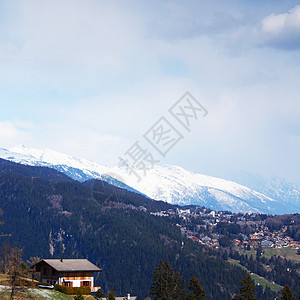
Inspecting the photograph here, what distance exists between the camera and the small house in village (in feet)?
329

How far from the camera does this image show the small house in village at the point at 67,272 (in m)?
100

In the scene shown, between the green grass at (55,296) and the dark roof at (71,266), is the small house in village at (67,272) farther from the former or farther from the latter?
the green grass at (55,296)

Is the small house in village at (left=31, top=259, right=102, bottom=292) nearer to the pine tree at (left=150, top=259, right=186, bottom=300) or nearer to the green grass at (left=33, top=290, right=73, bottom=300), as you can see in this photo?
the pine tree at (left=150, top=259, right=186, bottom=300)

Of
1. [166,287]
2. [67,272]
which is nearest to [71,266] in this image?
[67,272]

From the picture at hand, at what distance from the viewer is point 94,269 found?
103 m

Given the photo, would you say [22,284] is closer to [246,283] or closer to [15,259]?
[15,259]

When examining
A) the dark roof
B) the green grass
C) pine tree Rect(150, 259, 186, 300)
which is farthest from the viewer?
the dark roof

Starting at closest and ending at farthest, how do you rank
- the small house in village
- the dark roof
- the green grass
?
the green grass
the small house in village
the dark roof

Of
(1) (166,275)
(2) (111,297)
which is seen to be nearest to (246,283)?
(1) (166,275)

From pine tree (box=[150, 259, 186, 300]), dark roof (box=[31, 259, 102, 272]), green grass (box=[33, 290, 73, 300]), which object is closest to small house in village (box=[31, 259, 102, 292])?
dark roof (box=[31, 259, 102, 272])

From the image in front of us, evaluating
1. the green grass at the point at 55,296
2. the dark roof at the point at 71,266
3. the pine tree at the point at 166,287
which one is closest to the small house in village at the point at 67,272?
the dark roof at the point at 71,266

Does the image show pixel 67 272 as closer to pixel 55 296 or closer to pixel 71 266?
pixel 71 266

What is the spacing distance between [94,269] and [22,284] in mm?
38835

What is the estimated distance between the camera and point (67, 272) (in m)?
101
